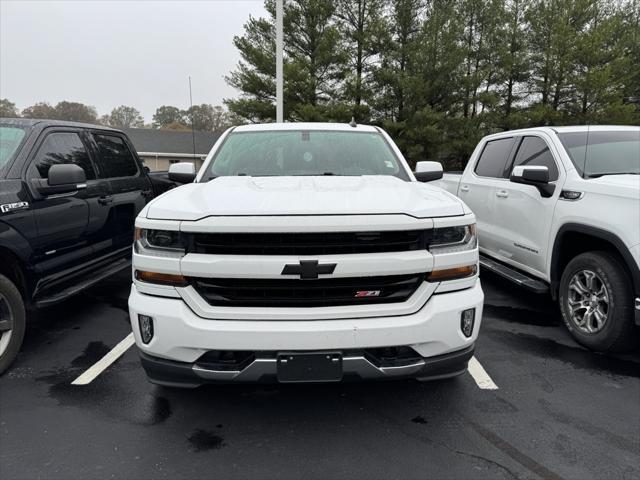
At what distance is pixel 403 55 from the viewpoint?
2428 centimetres

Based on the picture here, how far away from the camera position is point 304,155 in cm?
394

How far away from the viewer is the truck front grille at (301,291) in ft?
7.75

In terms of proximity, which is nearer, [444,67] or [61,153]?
[61,153]

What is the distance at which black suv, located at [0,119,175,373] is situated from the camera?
3.45m

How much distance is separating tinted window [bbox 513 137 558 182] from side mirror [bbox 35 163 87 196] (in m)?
4.43

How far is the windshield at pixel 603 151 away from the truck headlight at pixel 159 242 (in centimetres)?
366

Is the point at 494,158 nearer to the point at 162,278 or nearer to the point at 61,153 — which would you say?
the point at 162,278

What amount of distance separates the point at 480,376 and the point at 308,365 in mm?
1773

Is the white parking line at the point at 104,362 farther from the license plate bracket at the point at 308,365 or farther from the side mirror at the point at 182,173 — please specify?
the license plate bracket at the point at 308,365

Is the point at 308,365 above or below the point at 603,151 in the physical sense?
below

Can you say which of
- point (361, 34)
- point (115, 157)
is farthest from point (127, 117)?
point (115, 157)

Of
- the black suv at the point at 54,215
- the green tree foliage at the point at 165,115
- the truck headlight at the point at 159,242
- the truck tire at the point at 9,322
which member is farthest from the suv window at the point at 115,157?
the green tree foliage at the point at 165,115

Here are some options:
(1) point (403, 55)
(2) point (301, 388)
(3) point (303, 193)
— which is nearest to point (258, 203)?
(3) point (303, 193)

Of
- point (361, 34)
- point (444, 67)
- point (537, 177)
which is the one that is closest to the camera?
point (537, 177)
